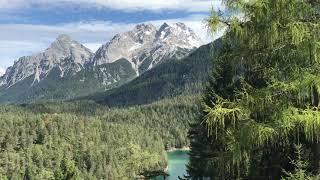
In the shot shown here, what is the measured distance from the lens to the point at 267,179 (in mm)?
26891

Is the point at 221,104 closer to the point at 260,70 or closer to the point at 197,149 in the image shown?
the point at 260,70

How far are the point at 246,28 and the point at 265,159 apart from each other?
14346 mm

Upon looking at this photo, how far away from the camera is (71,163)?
2100 inches

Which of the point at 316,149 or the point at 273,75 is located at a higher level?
the point at 273,75

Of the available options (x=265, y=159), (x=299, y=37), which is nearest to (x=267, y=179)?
(x=265, y=159)

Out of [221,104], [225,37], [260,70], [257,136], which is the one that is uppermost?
[225,37]

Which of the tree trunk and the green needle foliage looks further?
the tree trunk

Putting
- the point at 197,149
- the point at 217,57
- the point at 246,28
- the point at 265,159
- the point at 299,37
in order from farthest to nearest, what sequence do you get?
the point at 197,149 < the point at 265,159 < the point at 217,57 < the point at 246,28 < the point at 299,37

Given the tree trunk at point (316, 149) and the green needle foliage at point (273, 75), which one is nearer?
the green needle foliage at point (273, 75)

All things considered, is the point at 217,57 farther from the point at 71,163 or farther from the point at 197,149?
the point at 71,163

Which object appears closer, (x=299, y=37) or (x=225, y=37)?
(x=299, y=37)

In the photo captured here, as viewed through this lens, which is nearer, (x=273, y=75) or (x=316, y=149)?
(x=273, y=75)

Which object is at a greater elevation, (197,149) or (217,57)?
(217,57)

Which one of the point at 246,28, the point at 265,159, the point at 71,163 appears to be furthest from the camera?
the point at 71,163
